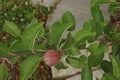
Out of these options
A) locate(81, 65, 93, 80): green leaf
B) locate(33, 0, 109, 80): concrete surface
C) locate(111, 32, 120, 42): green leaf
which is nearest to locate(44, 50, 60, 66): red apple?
locate(81, 65, 93, 80): green leaf

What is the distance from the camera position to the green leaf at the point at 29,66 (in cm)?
145

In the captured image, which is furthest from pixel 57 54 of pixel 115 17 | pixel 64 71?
pixel 115 17

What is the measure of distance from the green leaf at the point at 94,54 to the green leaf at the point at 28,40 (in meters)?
0.27

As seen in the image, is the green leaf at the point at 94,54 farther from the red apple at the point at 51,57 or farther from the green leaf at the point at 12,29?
the green leaf at the point at 12,29

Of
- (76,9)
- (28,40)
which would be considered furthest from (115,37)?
(76,9)

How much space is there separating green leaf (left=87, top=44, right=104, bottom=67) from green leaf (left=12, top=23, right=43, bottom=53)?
27 centimetres

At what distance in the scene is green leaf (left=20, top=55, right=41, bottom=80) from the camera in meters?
1.45

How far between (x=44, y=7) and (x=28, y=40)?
2805mm

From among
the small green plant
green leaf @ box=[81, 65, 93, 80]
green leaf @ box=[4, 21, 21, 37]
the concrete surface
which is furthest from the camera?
the concrete surface

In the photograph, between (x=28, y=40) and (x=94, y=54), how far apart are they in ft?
1.07

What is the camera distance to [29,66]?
4.83 ft

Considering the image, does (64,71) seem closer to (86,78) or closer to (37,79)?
(37,79)

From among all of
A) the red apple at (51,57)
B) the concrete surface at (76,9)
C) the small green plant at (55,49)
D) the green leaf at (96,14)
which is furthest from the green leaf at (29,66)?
the concrete surface at (76,9)

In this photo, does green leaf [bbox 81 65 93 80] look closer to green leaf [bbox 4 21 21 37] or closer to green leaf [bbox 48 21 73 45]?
green leaf [bbox 48 21 73 45]
